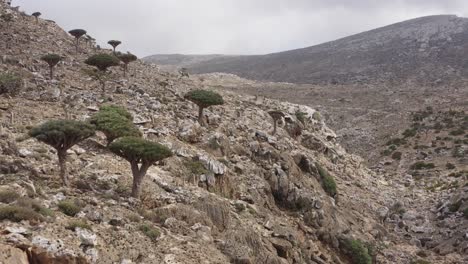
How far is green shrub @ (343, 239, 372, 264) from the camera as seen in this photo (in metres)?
29.8

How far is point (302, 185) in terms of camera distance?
34250 millimetres

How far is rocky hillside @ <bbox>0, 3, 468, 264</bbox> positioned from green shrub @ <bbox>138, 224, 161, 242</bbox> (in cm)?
5

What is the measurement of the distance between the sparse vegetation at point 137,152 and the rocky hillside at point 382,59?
96.5 metres

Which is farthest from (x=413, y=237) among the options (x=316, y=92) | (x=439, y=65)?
(x=439, y=65)

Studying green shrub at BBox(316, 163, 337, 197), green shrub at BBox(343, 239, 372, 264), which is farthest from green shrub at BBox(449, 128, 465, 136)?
green shrub at BBox(343, 239, 372, 264)

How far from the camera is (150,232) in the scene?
61.1 ft

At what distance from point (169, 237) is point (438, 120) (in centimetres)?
6109

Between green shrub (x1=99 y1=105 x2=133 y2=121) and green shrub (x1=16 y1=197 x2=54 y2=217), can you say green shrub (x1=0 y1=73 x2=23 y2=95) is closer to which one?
green shrub (x1=99 y1=105 x2=133 y2=121)

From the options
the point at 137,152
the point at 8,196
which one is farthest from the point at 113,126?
the point at 8,196

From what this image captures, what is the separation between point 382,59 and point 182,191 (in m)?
126

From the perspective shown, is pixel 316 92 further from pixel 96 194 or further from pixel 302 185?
pixel 96 194

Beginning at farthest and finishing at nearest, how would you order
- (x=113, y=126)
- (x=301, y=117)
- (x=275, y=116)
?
(x=301, y=117), (x=275, y=116), (x=113, y=126)

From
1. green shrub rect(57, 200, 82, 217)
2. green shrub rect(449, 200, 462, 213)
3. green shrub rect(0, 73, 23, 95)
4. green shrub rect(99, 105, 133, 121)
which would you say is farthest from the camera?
green shrub rect(449, 200, 462, 213)

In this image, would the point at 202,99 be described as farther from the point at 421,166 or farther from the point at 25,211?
the point at 421,166
